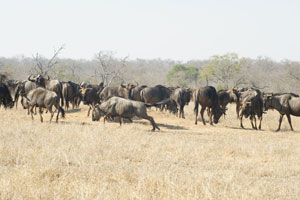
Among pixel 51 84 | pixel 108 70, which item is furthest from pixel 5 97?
pixel 108 70

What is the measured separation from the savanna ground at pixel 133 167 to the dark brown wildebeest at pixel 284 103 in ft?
8.67

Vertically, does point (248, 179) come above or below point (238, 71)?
below

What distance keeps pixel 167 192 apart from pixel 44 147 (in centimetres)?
427

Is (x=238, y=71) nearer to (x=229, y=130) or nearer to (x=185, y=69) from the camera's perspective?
(x=185, y=69)

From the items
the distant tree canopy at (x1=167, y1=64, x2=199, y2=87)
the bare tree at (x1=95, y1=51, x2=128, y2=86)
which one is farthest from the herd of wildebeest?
the distant tree canopy at (x1=167, y1=64, x2=199, y2=87)

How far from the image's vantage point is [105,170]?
22.3ft

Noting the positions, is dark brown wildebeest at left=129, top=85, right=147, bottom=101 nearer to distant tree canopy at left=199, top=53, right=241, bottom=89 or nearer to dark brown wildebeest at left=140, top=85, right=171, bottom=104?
dark brown wildebeest at left=140, top=85, right=171, bottom=104

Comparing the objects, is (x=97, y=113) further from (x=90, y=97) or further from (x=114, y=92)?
(x=114, y=92)

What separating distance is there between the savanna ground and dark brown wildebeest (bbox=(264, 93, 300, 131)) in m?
2.64

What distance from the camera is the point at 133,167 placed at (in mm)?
7223

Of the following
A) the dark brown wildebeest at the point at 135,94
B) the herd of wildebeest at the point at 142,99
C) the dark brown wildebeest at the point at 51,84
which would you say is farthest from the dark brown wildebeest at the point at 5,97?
the dark brown wildebeest at the point at 135,94

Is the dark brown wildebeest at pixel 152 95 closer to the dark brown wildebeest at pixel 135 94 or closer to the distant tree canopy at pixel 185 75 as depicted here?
the dark brown wildebeest at pixel 135 94

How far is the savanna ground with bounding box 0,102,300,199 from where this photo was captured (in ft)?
17.3

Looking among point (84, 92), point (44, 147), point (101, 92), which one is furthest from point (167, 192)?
point (101, 92)
